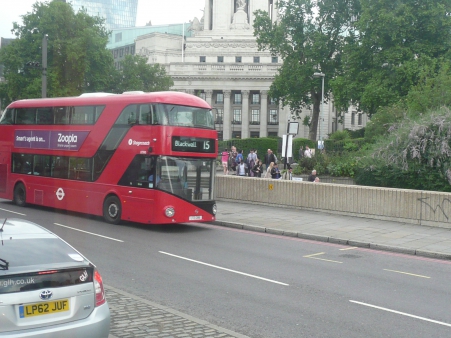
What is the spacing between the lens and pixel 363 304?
9.42 m

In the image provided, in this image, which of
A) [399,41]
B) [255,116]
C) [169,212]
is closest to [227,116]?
[255,116]

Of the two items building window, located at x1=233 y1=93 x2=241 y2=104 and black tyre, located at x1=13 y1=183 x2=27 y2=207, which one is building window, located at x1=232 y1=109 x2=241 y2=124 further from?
black tyre, located at x1=13 y1=183 x2=27 y2=207

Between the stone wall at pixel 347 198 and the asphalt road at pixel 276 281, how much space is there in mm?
4689

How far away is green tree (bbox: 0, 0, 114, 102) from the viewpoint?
168 feet

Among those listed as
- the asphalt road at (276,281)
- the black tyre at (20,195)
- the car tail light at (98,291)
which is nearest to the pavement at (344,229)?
the asphalt road at (276,281)

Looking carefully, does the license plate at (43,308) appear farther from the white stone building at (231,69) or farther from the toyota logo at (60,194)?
the white stone building at (231,69)

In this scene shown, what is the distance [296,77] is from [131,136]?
40641mm

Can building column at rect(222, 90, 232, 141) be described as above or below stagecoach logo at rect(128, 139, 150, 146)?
above

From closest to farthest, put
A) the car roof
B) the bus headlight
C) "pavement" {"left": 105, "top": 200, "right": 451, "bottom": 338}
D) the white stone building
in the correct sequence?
the car roof, "pavement" {"left": 105, "top": 200, "right": 451, "bottom": 338}, the bus headlight, the white stone building

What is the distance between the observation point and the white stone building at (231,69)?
88.2 meters

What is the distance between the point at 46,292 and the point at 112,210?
13844mm

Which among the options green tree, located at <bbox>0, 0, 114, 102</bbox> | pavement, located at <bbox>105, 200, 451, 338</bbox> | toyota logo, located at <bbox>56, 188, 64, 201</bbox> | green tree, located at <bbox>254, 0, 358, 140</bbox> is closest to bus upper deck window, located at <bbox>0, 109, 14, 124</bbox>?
toyota logo, located at <bbox>56, 188, 64, 201</bbox>

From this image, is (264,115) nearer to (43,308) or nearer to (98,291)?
(98,291)

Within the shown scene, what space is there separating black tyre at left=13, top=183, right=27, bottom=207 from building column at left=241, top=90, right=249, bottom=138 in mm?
67782
